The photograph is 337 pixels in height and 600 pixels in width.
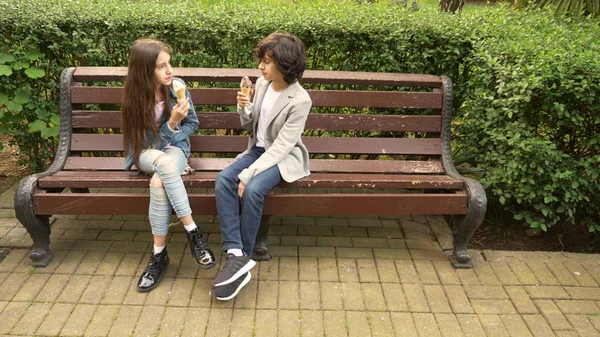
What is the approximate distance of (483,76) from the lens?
3.71m

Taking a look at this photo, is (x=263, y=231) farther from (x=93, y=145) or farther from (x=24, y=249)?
(x=24, y=249)

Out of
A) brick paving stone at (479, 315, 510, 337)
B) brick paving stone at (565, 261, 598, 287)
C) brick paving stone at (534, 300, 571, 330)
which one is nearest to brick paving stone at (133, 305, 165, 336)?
brick paving stone at (479, 315, 510, 337)

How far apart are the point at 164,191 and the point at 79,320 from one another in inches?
34.1

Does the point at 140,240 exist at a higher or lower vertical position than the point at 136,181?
lower

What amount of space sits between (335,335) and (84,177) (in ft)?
6.24

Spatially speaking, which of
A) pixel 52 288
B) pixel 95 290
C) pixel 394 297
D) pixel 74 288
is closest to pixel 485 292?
pixel 394 297

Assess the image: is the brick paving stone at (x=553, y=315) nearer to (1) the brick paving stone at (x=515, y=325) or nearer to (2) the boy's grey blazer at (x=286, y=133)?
(1) the brick paving stone at (x=515, y=325)

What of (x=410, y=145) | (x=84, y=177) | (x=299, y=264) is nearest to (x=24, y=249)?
(x=84, y=177)

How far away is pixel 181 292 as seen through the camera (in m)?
3.17

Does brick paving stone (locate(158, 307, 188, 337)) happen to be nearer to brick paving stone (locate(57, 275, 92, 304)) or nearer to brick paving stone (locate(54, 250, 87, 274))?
brick paving stone (locate(57, 275, 92, 304))

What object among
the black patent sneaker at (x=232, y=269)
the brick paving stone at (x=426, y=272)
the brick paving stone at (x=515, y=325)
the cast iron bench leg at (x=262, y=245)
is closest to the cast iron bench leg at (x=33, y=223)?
the black patent sneaker at (x=232, y=269)

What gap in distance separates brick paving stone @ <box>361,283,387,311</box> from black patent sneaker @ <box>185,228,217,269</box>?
3.17ft

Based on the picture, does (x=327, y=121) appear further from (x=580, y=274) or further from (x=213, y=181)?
(x=580, y=274)

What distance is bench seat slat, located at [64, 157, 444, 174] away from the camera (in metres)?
3.65
